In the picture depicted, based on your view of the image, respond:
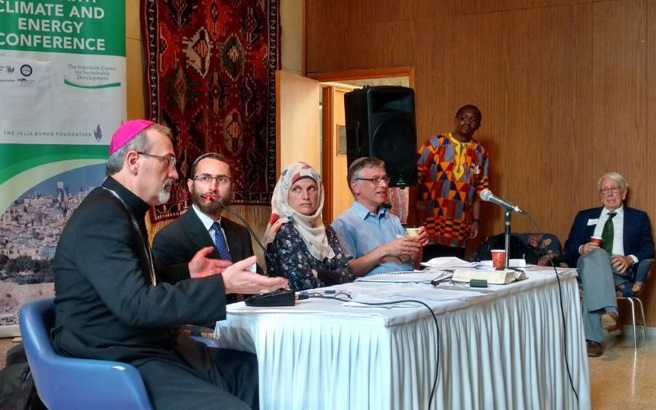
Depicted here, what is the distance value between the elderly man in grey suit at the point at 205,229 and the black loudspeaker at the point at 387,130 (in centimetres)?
227

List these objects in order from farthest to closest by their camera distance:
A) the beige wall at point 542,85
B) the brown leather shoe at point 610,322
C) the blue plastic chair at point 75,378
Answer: the beige wall at point 542,85
the brown leather shoe at point 610,322
the blue plastic chair at point 75,378

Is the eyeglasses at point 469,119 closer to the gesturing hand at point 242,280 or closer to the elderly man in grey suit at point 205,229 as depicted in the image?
the elderly man in grey suit at point 205,229

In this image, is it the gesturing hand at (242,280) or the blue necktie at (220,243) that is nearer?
the gesturing hand at (242,280)

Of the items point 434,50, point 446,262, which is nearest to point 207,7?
point 434,50

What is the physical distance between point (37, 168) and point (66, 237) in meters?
3.00

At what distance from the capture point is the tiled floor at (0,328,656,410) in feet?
14.4

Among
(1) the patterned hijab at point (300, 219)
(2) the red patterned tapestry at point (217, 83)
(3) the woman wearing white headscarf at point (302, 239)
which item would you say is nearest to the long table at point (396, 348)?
(3) the woman wearing white headscarf at point (302, 239)

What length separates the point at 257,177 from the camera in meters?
7.11

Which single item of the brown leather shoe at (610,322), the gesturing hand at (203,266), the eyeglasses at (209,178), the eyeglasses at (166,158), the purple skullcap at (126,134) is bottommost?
the brown leather shoe at (610,322)

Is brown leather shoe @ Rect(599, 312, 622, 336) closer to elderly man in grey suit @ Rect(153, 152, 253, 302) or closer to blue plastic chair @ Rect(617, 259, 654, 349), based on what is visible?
blue plastic chair @ Rect(617, 259, 654, 349)

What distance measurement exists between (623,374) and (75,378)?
3.66m

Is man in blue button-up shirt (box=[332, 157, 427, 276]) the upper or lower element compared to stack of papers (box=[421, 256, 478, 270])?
upper

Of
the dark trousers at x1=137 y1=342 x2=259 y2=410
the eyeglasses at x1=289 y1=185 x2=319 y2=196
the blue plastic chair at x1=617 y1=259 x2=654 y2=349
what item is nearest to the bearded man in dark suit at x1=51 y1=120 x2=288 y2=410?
the dark trousers at x1=137 y1=342 x2=259 y2=410

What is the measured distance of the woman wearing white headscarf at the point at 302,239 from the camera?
3518 millimetres
